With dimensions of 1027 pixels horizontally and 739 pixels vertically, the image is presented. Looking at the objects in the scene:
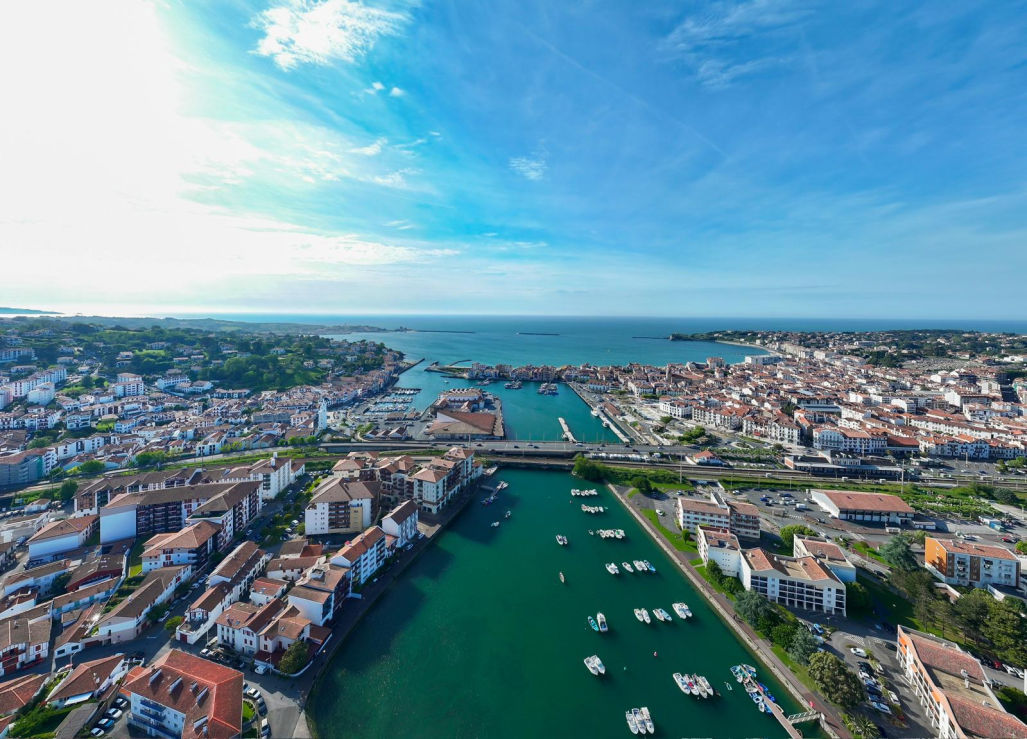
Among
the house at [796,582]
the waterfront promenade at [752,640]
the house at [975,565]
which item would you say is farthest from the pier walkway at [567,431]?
the house at [975,565]

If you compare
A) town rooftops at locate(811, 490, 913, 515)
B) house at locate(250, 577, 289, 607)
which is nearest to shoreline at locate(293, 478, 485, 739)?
house at locate(250, 577, 289, 607)

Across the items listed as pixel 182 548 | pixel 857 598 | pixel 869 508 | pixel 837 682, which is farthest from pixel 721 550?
pixel 182 548

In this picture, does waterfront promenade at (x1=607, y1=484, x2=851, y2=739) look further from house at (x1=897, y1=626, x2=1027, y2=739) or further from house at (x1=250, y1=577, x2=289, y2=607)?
→ house at (x1=250, y1=577, x2=289, y2=607)

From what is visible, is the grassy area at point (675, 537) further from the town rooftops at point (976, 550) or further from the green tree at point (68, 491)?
the green tree at point (68, 491)

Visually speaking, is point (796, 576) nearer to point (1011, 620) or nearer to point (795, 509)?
point (1011, 620)

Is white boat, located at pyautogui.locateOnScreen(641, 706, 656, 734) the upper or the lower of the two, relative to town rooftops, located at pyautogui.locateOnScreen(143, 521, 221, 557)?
lower

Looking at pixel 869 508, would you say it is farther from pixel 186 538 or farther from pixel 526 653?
pixel 186 538

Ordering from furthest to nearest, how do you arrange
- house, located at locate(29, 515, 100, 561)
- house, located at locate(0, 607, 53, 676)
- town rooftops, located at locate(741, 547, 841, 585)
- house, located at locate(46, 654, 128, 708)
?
1. house, located at locate(29, 515, 100, 561)
2. town rooftops, located at locate(741, 547, 841, 585)
3. house, located at locate(0, 607, 53, 676)
4. house, located at locate(46, 654, 128, 708)
